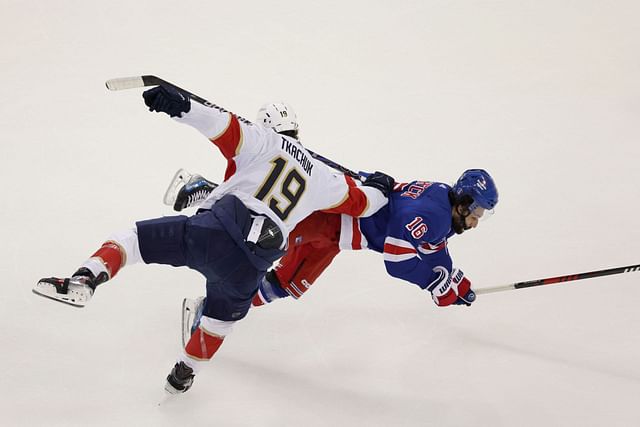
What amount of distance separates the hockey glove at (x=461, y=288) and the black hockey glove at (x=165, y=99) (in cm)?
172

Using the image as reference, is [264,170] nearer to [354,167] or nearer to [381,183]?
[381,183]

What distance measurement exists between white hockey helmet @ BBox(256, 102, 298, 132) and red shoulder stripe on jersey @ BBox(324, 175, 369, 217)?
0.42m

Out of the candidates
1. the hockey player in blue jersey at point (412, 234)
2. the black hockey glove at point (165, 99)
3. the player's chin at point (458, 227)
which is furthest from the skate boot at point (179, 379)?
the player's chin at point (458, 227)

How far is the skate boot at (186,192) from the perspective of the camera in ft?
13.7

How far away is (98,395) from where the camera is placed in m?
3.56

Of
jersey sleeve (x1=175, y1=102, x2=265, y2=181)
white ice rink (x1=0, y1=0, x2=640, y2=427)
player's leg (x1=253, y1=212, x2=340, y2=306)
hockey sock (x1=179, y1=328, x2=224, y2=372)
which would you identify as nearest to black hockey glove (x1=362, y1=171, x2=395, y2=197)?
player's leg (x1=253, y1=212, x2=340, y2=306)

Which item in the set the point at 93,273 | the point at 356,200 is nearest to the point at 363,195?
the point at 356,200

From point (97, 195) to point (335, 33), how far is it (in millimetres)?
3124

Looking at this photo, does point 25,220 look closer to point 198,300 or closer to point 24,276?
point 24,276

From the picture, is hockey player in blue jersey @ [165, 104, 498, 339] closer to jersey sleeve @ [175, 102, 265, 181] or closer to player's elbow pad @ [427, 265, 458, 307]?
player's elbow pad @ [427, 265, 458, 307]

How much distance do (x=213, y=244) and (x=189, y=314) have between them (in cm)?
75

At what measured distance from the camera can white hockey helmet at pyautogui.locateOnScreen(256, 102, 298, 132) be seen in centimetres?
377

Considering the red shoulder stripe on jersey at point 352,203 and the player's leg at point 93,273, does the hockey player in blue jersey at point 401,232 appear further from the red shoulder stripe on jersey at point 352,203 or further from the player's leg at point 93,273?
the player's leg at point 93,273

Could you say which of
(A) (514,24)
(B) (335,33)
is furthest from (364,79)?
(A) (514,24)
